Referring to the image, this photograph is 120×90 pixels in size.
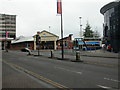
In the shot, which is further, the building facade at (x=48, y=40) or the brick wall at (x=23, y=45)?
the building facade at (x=48, y=40)

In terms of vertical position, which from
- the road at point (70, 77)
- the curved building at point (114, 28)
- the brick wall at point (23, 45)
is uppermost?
the curved building at point (114, 28)

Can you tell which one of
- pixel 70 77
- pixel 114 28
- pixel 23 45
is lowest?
pixel 70 77

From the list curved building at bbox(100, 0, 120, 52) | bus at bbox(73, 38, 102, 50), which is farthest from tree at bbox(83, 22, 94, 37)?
curved building at bbox(100, 0, 120, 52)

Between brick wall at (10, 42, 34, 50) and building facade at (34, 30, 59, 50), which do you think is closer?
brick wall at (10, 42, 34, 50)

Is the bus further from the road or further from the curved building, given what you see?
the road

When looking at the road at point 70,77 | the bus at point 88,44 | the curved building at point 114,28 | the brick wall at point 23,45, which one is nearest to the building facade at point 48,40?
the brick wall at point 23,45

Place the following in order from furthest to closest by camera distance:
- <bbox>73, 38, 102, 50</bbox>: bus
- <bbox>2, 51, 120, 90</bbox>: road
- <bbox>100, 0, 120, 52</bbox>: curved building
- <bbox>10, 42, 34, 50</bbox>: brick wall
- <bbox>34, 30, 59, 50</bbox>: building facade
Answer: <bbox>34, 30, 59, 50</bbox>: building facade < <bbox>10, 42, 34, 50</bbox>: brick wall < <bbox>73, 38, 102, 50</bbox>: bus < <bbox>100, 0, 120, 52</bbox>: curved building < <bbox>2, 51, 120, 90</bbox>: road

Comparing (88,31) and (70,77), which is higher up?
(88,31)

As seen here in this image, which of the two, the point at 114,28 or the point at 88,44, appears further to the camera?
the point at 88,44

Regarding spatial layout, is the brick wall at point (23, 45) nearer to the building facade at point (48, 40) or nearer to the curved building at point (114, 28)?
the building facade at point (48, 40)

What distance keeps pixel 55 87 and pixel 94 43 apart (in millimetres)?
53365

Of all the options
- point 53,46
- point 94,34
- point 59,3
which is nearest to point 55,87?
point 59,3

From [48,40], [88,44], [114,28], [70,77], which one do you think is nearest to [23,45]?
[48,40]

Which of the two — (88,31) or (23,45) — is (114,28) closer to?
(23,45)
